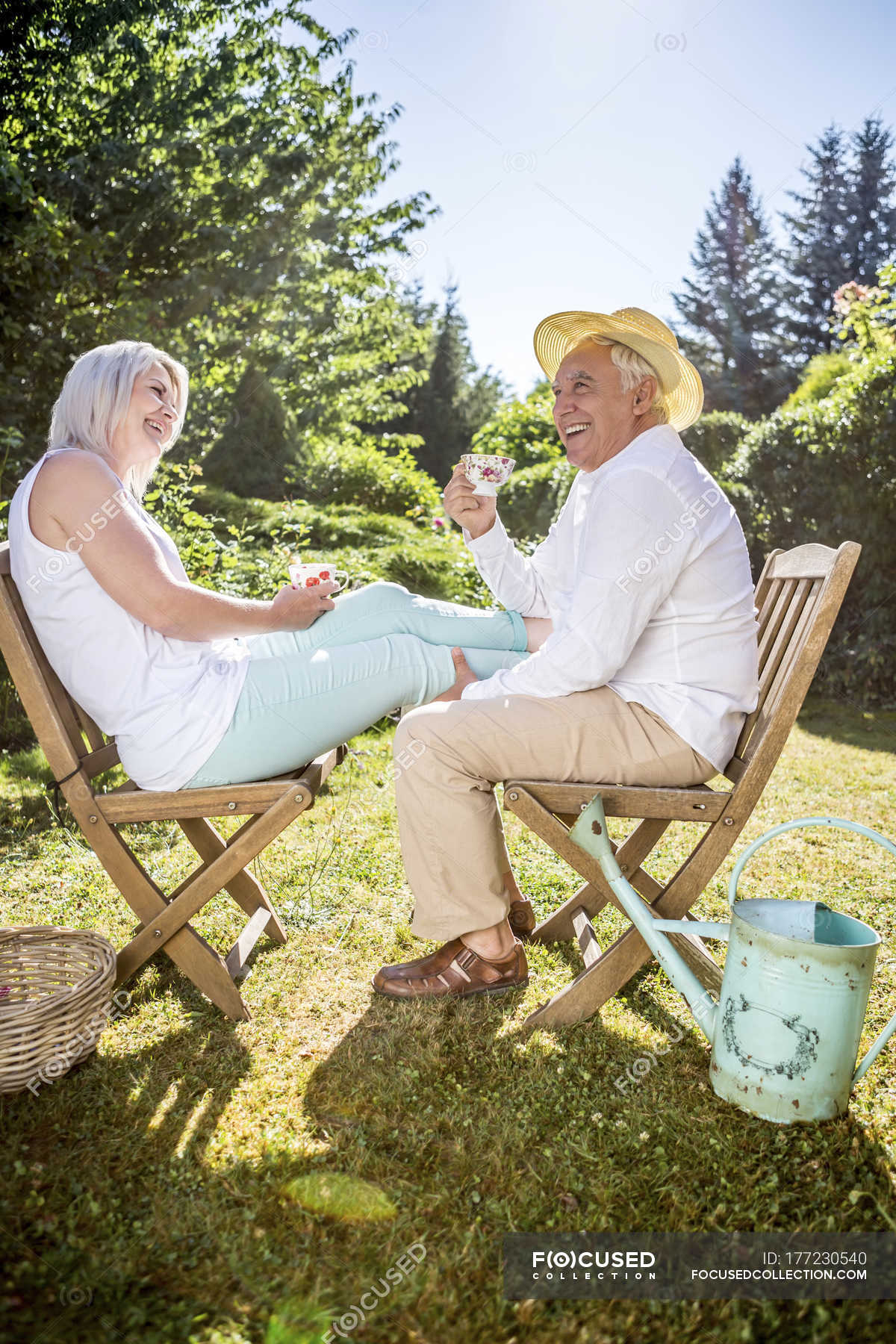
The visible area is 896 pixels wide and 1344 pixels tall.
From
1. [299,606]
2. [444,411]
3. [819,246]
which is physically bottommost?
[299,606]

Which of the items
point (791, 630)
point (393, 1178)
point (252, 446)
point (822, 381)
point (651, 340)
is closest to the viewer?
point (393, 1178)

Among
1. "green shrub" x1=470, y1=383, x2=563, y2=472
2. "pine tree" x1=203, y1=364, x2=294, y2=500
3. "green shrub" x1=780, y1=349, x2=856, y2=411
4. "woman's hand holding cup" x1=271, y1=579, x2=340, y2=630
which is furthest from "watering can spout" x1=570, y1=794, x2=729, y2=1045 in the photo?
"pine tree" x1=203, y1=364, x2=294, y2=500

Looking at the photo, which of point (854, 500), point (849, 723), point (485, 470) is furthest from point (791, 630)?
point (854, 500)

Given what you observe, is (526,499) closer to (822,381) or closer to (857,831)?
(822,381)

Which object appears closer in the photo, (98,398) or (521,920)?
(98,398)

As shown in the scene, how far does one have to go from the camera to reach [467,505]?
2.97 m

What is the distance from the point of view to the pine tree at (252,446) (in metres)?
15.7

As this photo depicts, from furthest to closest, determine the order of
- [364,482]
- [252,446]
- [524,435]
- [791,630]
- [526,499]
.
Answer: [252,446] < [524,435] < [364,482] < [526,499] < [791,630]

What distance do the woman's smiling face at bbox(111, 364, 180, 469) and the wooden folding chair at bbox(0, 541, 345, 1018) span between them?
1.37ft

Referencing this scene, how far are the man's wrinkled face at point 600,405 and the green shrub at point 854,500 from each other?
17.5 feet

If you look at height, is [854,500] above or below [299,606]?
above

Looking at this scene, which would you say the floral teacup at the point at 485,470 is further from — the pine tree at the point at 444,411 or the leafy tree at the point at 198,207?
the pine tree at the point at 444,411

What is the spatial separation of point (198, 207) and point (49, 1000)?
11109 millimetres

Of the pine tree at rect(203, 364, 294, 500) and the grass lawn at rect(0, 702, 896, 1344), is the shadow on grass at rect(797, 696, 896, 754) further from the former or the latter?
the pine tree at rect(203, 364, 294, 500)
